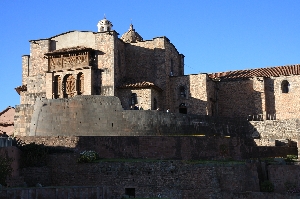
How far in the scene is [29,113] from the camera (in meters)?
29.9

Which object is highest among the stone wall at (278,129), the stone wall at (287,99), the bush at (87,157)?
the stone wall at (287,99)

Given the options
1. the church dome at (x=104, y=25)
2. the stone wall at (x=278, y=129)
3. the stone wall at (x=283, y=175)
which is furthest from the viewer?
the church dome at (x=104, y=25)

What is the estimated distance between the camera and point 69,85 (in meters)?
41.5

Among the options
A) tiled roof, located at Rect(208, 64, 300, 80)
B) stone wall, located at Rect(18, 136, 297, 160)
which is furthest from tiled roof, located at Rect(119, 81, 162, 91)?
stone wall, located at Rect(18, 136, 297, 160)

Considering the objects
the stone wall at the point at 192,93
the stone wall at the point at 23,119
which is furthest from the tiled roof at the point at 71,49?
the stone wall at the point at 23,119

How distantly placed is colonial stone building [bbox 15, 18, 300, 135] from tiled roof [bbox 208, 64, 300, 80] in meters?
0.10

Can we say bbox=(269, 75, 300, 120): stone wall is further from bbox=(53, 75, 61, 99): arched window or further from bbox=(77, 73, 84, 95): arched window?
bbox=(53, 75, 61, 99): arched window

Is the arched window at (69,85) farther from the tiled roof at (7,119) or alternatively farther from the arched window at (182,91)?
the tiled roof at (7,119)

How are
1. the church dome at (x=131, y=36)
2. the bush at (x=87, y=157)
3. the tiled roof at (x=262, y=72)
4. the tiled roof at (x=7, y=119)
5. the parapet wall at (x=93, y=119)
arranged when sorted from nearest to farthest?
the bush at (x=87, y=157) < the parapet wall at (x=93, y=119) < the tiled roof at (x=262, y=72) < the church dome at (x=131, y=36) < the tiled roof at (x=7, y=119)

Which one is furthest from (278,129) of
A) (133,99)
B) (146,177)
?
(146,177)

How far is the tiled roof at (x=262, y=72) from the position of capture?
43138 mm

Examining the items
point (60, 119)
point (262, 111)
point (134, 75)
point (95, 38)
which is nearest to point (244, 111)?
point (262, 111)

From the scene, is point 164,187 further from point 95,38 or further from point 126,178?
point 95,38

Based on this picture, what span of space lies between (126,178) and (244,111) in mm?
23556
